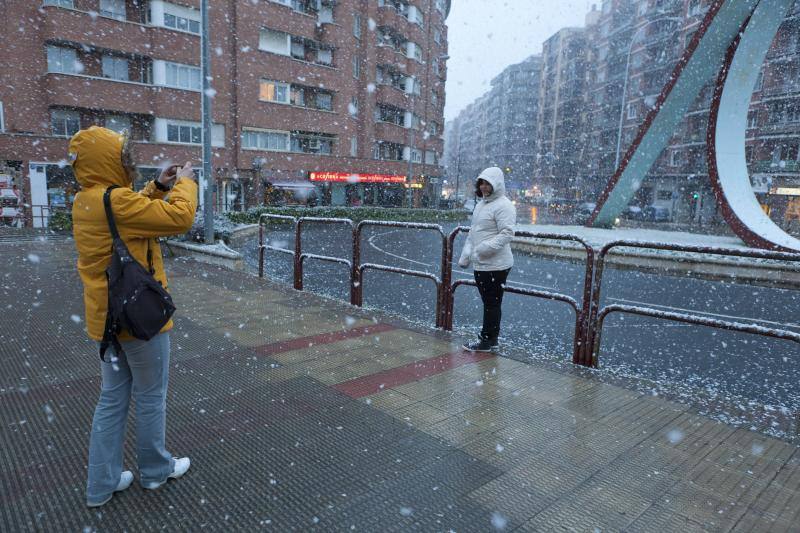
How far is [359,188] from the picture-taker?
42.3m

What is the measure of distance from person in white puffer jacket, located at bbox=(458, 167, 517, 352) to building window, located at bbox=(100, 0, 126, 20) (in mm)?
29818

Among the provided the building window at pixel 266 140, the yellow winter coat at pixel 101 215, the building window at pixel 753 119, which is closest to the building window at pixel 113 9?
the building window at pixel 266 140

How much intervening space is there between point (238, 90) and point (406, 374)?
32.3m

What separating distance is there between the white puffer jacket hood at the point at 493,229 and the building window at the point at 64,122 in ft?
91.7

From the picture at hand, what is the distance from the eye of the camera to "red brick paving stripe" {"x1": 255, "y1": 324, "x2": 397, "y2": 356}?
5.12m

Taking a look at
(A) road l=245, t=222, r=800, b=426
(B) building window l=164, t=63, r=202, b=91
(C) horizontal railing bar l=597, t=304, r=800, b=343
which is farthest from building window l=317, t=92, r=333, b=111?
(C) horizontal railing bar l=597, t=304, r=800, b=343

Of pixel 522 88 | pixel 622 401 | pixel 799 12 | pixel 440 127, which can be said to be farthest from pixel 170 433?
pixel 522 88

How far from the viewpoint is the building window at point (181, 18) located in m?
28.6

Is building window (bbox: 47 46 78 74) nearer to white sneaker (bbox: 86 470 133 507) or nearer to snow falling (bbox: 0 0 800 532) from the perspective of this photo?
snow falling (bbox: 0 0 800 532)

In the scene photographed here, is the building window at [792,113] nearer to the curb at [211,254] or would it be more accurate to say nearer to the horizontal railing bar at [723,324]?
the curb at [211,254]

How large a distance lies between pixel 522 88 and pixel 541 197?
33.0 metres

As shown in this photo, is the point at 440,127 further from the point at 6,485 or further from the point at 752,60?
the point at 6,485

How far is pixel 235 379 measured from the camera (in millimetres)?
4289

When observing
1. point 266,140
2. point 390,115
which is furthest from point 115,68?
point 390,115
